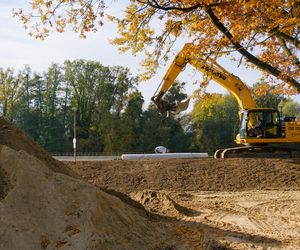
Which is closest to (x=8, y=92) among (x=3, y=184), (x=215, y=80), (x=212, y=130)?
(x=212, y=130)

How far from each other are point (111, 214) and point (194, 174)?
9313 millimetres

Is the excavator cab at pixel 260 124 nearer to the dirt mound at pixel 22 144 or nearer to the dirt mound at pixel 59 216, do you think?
the dirt mound at pixel 22 144

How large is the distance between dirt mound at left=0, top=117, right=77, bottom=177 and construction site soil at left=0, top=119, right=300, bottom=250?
0.02m

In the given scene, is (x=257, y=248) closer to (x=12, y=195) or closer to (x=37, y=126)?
(x=12, y=195)

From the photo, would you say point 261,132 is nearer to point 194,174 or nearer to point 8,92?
point 194,174

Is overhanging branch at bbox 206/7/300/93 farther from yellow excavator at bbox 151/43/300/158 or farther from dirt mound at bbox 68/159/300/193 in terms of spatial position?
yellow excavator at bbox 151/43/300/158

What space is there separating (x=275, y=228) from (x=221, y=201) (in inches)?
144

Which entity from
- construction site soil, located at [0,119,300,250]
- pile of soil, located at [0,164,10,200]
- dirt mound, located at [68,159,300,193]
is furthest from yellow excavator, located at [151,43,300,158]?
pile of soil, located at [0,164,10,200]

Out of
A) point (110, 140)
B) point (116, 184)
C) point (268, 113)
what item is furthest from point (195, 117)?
point (116, 184)

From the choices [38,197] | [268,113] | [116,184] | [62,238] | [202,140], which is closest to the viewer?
[62,238]

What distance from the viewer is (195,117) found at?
2212 inches

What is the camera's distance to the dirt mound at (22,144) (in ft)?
29.0

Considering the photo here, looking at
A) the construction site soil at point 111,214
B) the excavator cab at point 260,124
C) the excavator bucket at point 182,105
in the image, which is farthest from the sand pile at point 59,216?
the excavator cab at point 260,124

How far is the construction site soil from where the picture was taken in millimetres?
6609
